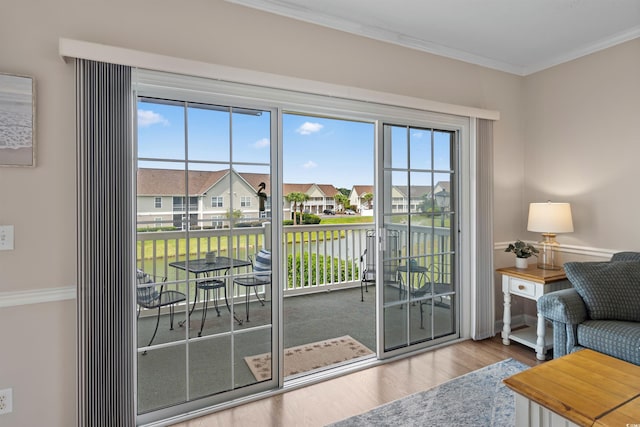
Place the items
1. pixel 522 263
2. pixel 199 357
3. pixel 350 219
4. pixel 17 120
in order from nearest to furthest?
pixel 17 120
pixel 199 357
pixel 522 263
pixel 350 219

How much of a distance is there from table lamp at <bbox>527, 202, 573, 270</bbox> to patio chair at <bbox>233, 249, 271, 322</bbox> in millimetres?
2447

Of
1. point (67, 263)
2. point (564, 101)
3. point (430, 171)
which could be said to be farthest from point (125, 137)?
point (564, 101)

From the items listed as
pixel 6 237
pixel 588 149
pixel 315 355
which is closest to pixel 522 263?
pixel 588 149

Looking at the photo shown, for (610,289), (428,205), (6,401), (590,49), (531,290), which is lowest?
(6,401)

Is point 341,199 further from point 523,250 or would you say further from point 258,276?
point 258,276

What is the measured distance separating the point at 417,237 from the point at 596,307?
1344 mm

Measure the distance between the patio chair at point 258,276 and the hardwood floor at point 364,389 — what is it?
0.60 metres

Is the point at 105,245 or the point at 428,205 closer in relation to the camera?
the point at 105,245

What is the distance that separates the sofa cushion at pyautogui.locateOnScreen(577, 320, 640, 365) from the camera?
210 cm

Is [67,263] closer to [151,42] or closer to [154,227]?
[154,227]

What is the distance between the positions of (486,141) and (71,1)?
3.30 meters

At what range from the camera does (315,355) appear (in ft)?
10.3

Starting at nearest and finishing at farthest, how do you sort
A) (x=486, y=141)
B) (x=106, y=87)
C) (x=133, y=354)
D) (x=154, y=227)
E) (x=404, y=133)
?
(x=106, y=87) → (x=133, y=354) → (x=154, y=227) → (x=404, y=133) → (x=486, y=141)

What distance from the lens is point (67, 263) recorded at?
76.0 inches
